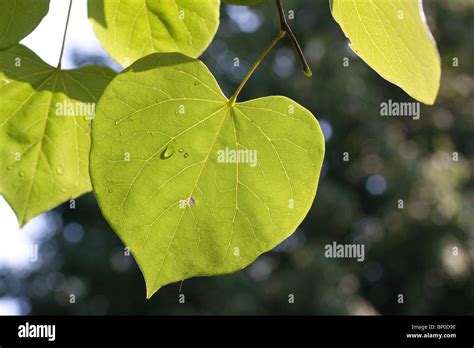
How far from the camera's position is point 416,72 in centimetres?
38

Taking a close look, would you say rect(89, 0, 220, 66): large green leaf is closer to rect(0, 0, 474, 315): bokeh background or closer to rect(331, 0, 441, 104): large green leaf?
rect(331, 0, 441, 104): large green leaf

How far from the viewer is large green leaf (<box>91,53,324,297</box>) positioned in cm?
38

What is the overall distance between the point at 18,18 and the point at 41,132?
132 mm

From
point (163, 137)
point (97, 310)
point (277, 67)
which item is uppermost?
point (277, 67)

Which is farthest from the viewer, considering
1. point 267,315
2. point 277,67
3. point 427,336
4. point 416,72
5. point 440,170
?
point 277,67

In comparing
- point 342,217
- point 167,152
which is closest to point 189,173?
point 167,152

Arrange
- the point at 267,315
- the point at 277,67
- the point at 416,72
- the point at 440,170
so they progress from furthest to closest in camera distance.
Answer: the point at 277,67 < the point at 440,170 < the point at 267,315 < the point at 416,72

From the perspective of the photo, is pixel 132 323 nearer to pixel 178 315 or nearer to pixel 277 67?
pixel 178 315

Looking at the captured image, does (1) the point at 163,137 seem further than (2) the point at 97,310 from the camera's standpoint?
No

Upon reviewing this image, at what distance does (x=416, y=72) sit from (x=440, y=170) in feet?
20.1

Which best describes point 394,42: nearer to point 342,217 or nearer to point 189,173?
point 189,173

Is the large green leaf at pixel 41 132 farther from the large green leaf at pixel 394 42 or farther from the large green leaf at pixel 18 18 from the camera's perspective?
the large green leaf at pixel 394 42

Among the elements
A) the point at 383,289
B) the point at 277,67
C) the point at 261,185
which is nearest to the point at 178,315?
the point at 383,289

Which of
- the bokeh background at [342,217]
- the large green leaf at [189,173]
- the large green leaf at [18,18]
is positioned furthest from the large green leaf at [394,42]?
the bokeh background at [342,217]
